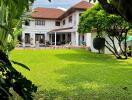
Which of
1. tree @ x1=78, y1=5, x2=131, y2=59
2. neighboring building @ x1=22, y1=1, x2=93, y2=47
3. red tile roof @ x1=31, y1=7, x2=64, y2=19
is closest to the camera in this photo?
tree @ x1=78, y1=5, x2=131, y2=59

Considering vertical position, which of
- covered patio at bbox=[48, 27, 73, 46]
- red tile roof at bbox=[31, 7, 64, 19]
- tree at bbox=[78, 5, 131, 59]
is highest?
red tile roof at bbox=[31, 7, 64, 19]

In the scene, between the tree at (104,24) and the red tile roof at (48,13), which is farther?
the red tile roof at (48,13)

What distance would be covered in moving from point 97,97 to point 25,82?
8.76 metres

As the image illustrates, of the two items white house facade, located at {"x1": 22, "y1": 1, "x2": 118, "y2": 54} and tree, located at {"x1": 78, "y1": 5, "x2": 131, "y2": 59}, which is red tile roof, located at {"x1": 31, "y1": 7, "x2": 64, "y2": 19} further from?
tree, located at {"x1": 78, "y1": 5, "x2": 131, "y2": 59}

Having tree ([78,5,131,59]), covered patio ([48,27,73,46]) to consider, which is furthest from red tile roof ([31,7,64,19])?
tree ([78,5,131,59])

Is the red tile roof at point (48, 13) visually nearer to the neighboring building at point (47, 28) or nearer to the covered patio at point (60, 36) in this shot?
the neighboring building at point (47, 28)

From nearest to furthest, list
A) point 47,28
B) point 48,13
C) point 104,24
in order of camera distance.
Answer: point 104,24, point 47,28, point 48,13

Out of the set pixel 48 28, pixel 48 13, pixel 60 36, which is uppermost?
pixel 48 13

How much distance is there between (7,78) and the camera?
173 centimetres

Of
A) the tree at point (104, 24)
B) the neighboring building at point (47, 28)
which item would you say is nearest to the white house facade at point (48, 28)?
the neighboring building at point (47, 28)

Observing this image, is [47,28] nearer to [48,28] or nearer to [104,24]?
[48,28]

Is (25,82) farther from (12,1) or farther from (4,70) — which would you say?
(12,1)

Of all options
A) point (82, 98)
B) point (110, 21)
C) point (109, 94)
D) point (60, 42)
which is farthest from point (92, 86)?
point (60, 42)

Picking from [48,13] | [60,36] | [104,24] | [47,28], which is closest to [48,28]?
[47,28]
